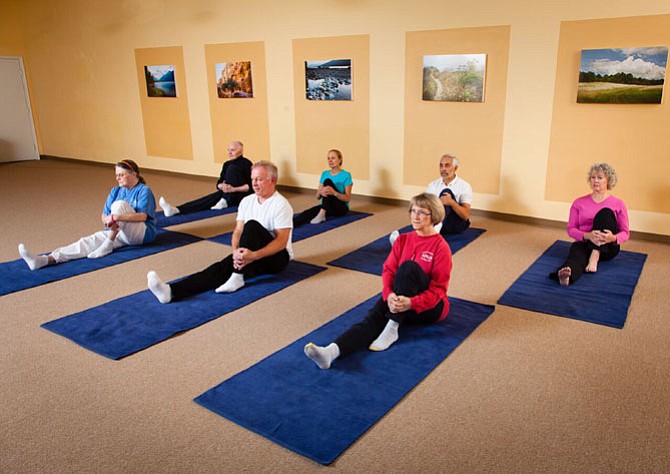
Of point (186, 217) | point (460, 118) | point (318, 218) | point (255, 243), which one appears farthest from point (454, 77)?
point (186, 217)

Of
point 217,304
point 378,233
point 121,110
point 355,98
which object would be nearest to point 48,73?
point 121,110

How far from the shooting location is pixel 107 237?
5051mm

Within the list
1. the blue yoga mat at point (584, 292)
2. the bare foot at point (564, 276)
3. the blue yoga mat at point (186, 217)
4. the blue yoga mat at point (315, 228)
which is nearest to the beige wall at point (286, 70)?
the blue yoga mat at point (315, 228)

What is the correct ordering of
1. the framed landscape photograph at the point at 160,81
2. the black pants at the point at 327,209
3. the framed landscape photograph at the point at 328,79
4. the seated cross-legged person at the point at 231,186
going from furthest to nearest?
the framed landscape photograph at the point at 160,81
the framed landscape photograph at the point at 328,79
the seated cross-legged person at the point at 231,186
the black pants at the point at 327,209

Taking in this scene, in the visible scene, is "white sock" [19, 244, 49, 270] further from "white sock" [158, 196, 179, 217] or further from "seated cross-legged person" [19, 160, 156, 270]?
"white sock" [158, 196, 179, 217]

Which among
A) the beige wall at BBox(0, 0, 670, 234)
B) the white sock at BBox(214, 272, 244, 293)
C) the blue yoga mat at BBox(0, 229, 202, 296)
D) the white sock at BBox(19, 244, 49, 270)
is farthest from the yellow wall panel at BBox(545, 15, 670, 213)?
the white sock at BBox(19, 244, 49, 270)

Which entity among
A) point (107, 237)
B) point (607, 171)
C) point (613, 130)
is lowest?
point (107, 237)

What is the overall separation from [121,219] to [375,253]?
230 cm

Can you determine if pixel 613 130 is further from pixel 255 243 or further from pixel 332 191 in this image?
pixel 255 243

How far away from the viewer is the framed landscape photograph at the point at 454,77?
601cm

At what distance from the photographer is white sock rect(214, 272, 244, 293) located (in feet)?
13.4

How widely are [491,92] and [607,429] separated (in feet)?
14.1

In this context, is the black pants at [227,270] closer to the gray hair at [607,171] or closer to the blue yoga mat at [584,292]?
the blue yoga mat at [584,292]

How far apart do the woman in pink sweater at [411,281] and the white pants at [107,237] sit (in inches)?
110
